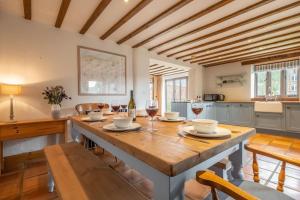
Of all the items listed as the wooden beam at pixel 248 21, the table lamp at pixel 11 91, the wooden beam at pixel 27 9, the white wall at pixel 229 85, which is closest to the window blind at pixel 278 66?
the white wall at pixel 229 85

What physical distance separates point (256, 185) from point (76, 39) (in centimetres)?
352

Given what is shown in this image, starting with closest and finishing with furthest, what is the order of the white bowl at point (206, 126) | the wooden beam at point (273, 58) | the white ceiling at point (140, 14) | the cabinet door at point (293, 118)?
the white bowl at point (206, 126) → the white ceiling at point (140, 14) → the cabinet door at point (293, 118) → the wooden beam at point (273, 58)

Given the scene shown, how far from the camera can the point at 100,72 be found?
334 cm

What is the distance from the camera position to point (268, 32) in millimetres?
2963

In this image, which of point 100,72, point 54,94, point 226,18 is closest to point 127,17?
point 100,72

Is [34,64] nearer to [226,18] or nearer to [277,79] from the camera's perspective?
[226,18]

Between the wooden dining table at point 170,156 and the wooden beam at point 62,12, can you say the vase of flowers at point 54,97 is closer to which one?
the wooden beam at point 62,12

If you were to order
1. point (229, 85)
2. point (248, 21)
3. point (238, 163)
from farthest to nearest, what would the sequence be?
1. point (229, 85)
2. point (248, 21)
3. point (238, 163)

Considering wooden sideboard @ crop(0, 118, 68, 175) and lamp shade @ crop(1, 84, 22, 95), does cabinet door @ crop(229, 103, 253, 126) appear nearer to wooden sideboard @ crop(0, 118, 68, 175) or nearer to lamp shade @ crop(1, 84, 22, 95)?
wooden sideboard @ crop(0, 118, 68, 175)

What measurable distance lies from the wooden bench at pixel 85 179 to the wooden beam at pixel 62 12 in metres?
2.00

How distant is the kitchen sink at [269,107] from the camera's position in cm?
391

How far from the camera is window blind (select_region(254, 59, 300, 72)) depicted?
13.9 feet

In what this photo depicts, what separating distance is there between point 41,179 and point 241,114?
512 cm

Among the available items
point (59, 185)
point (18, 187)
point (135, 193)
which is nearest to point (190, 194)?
point (135, 193)
